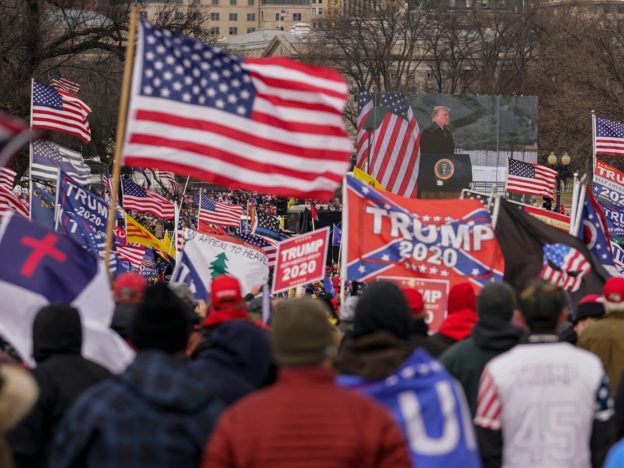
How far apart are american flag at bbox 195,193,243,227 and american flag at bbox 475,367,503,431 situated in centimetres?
2221

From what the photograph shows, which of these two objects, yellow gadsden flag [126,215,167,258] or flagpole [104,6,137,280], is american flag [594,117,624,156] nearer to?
yellow gadsden flag [126,215,167,258]

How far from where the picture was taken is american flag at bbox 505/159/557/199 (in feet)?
94.4

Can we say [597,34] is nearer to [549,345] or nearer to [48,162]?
[48,162]

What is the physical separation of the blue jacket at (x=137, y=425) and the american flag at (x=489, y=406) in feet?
5.13

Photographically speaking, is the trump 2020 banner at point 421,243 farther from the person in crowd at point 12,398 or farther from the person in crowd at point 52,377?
the person in crowd at point 12,398

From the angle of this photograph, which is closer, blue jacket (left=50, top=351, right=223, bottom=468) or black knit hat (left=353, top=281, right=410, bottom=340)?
blue jacket (left=50, top=351, right=223, bottom=468)

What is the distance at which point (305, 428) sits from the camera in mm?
4398

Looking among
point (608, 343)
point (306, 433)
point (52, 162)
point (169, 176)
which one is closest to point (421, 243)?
point (608, 343)

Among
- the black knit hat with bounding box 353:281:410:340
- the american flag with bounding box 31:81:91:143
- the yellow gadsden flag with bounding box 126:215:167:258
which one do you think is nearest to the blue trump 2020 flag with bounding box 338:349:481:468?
the black knit hat with bounding box 353:281:410:340

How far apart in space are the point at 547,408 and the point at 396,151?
37.2m

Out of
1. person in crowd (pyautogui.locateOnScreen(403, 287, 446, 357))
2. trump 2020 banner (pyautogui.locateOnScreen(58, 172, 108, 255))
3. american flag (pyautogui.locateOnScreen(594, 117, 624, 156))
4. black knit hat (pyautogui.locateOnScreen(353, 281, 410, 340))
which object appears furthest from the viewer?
american flag (pyautogui.locateOnScreen(594, 117, 624, 156))

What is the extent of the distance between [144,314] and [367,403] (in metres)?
0.95

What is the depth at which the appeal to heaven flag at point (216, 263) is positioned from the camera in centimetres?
1466

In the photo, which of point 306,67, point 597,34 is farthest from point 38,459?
point 597,34
